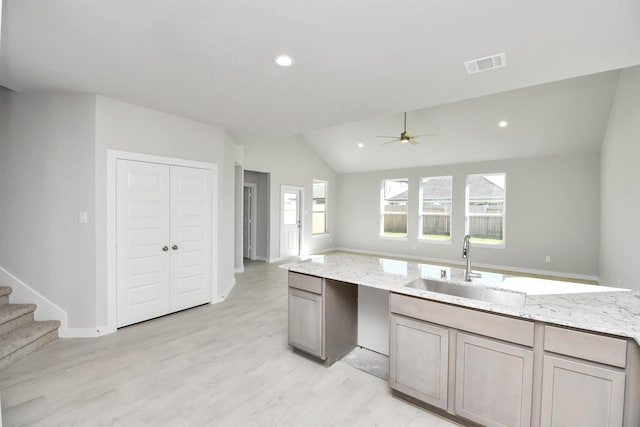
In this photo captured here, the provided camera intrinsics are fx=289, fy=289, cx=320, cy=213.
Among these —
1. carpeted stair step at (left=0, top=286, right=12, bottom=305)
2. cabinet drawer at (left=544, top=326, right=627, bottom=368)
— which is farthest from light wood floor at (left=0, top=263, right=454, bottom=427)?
cabinet drawer at (left=544, top=326, right=627, bottom=368)

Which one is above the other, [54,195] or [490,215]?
[54,195]

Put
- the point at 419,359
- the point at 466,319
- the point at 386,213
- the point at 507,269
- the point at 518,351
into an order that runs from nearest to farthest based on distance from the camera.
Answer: the point at 518,351 < the point at 466,319 < the point at 419,359 < the point at 507,269 < the point at 386,213

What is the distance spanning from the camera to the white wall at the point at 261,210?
7.36 m

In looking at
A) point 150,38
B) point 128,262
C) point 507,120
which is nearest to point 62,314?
point 128,262

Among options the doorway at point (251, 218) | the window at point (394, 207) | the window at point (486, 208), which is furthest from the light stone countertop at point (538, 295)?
the window at point (394, 207)

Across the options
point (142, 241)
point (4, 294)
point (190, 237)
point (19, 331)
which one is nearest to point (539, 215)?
point (190, 237)

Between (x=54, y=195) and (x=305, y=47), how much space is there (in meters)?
3.12

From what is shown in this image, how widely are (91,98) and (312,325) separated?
3327 millimetres

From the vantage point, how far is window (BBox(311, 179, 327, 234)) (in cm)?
888

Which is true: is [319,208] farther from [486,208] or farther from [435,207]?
[486,208]

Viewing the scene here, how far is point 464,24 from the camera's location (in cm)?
189

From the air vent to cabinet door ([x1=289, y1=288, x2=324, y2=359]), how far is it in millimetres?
2345

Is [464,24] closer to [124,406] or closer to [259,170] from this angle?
[124,406]

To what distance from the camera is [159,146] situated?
363 centimetres
